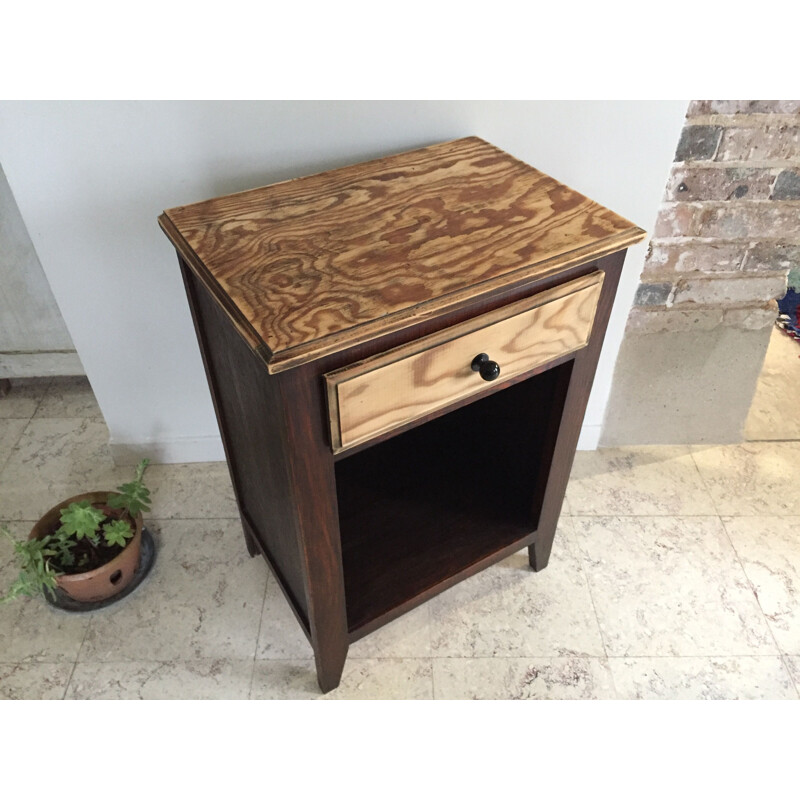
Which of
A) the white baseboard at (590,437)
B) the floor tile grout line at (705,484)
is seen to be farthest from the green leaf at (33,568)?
the floor tile grout line at (705,484)

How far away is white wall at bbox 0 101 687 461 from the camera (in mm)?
1160

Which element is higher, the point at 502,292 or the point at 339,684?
the point at 502,292

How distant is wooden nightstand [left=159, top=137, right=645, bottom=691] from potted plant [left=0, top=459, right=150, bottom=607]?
9.6 inches

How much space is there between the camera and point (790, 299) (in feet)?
7.15

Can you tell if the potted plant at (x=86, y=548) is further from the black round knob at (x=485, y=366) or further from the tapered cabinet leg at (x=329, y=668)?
the black round knob at (x=485, y=366)

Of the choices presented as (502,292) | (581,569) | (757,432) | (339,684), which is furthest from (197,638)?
(757,432)

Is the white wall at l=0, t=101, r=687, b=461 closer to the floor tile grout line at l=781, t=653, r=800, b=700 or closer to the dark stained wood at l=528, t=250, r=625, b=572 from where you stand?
the dark stained wood at l=528, t=250, r=625, b=572

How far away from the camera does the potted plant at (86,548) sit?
127 centimetres

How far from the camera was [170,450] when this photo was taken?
166 cm

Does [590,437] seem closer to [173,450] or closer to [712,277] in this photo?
[712,277]

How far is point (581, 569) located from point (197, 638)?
812 millimetres

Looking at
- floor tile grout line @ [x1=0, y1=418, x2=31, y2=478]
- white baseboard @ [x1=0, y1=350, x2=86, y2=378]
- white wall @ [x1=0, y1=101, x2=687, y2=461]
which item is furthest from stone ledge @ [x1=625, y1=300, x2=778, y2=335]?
floor tile grout line @ [x1=0, y1=418, x2=31, y2=478]

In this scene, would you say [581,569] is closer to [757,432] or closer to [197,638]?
[757,432]

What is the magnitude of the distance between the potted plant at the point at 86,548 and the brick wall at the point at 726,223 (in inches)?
45.7
